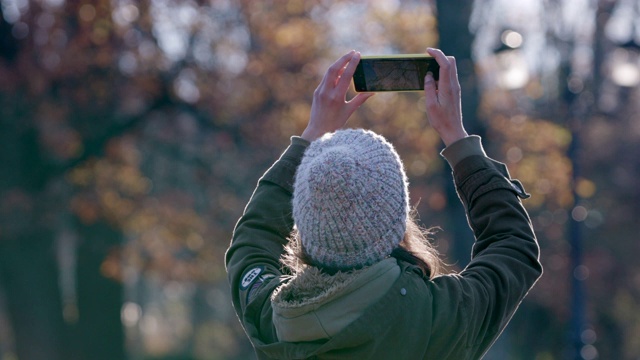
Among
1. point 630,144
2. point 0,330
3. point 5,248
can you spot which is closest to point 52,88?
point 5,248

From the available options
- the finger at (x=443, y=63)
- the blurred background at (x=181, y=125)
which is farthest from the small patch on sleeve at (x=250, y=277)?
the blurred background at (x=181, y=125)

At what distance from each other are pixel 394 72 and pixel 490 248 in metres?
0.59

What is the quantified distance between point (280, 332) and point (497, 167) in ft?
2.60

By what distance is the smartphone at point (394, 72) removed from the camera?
2.57 m

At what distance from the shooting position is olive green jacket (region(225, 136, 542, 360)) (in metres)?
2.12

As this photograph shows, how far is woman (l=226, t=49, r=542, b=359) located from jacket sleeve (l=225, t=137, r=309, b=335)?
0.36 feet

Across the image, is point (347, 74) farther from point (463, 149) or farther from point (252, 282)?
point (252, 282)

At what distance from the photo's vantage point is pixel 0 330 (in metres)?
32.4

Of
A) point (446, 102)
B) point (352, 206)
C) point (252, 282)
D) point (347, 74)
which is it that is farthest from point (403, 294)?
point (347, 74)

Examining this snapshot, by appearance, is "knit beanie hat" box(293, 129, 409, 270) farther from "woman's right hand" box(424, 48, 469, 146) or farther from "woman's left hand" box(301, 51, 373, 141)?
"woman's left hand" box(301, 51, 373, 141)

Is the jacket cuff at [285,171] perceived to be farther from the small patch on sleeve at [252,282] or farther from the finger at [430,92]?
the finger at [430,92]

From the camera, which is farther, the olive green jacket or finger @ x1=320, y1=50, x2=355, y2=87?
finger @ x1=320, y1=50, x2=355, y2=87

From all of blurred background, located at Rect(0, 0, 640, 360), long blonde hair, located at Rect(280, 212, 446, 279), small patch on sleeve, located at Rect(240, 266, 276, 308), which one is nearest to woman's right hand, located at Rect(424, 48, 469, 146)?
long blonde hair, located at Rect(280, 212, 446, 279)

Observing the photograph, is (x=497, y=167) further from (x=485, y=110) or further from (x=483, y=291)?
(x=485, y=110)
